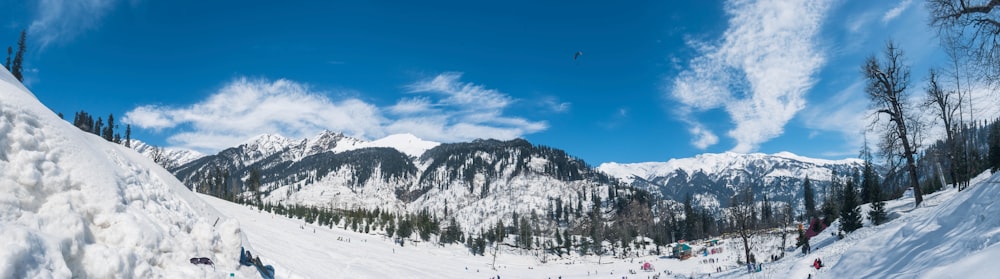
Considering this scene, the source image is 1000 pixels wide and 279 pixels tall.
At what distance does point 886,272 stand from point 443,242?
349 feet

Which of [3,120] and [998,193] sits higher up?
[3,120]

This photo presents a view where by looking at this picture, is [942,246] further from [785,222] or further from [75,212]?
[785,222]

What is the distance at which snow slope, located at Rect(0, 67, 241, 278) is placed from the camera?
9.02 metres

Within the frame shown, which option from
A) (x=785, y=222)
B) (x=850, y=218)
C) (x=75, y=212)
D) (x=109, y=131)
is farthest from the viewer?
(x=109, y=131)

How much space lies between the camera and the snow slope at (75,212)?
9023 mm

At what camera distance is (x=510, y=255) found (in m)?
112

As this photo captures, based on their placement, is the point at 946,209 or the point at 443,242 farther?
the point at 443,242

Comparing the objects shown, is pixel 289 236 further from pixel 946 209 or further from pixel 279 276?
pixel 946 209

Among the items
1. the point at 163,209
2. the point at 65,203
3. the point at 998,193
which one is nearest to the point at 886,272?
the point at 998,193

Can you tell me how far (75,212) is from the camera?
35.3 feet

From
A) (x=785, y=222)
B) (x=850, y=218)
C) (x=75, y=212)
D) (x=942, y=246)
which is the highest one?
(x=75, y=212)

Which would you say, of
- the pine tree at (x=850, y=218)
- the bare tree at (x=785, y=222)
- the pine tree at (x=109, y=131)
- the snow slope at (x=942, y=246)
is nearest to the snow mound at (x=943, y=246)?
the snow slope at (x=942, y=246)

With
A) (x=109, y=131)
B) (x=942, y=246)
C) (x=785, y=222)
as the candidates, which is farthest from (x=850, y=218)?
(x=109, y=131)

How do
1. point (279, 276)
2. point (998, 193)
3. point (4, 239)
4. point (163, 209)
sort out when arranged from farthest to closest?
point (279, 276), point (163, 209), point (998, 193), point (4, 239)
